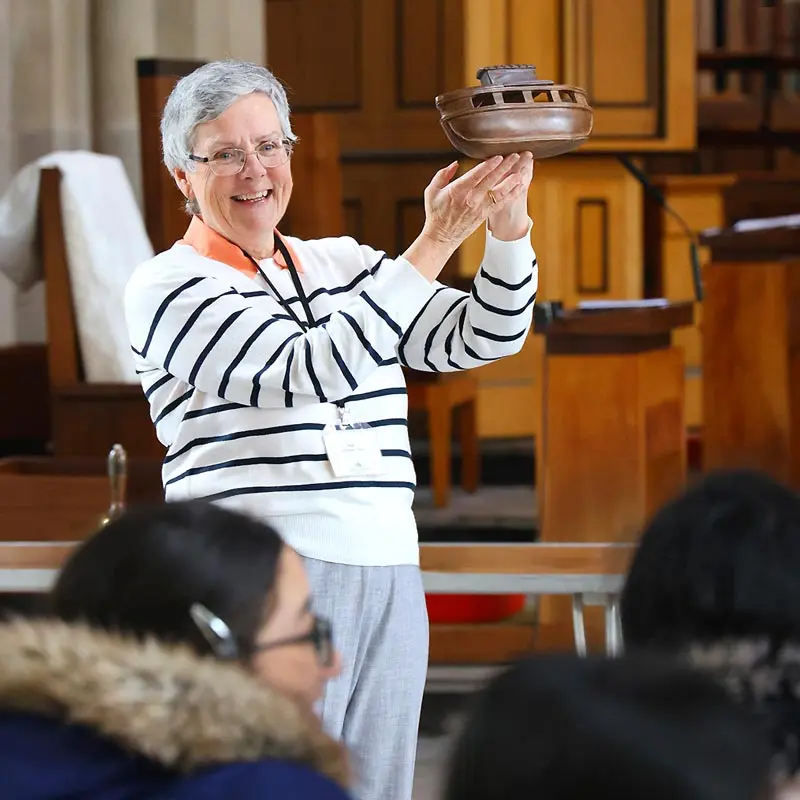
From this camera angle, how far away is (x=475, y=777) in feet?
2.82

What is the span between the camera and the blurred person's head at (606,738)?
0.80 m

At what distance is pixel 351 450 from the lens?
2023 millimetres

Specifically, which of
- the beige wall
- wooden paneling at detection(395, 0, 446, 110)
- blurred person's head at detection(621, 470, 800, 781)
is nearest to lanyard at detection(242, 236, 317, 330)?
blurred person's head at detection(621, 470, 800, 781)

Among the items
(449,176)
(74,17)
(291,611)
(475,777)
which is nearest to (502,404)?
(74,17)

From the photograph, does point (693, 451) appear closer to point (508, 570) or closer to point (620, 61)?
point (620, 61)

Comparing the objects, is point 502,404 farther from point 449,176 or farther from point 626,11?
point 449,176

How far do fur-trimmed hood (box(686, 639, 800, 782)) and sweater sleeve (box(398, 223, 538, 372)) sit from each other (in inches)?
39.1

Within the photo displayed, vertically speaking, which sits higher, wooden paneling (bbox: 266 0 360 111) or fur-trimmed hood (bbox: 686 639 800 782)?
wooden paneling (bbox: 266 0 360 111)

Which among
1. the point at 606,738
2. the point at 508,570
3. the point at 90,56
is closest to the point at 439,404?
the point at 90,56

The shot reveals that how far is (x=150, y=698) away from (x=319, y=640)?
232mm

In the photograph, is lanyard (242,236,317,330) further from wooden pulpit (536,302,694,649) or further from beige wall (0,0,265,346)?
beige wall (0,0,265,346)

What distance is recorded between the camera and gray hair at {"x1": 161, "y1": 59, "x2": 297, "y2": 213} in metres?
2.07

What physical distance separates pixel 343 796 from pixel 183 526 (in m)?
0.25

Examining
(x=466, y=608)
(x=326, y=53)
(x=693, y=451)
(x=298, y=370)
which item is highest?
(x=326, y=53)
